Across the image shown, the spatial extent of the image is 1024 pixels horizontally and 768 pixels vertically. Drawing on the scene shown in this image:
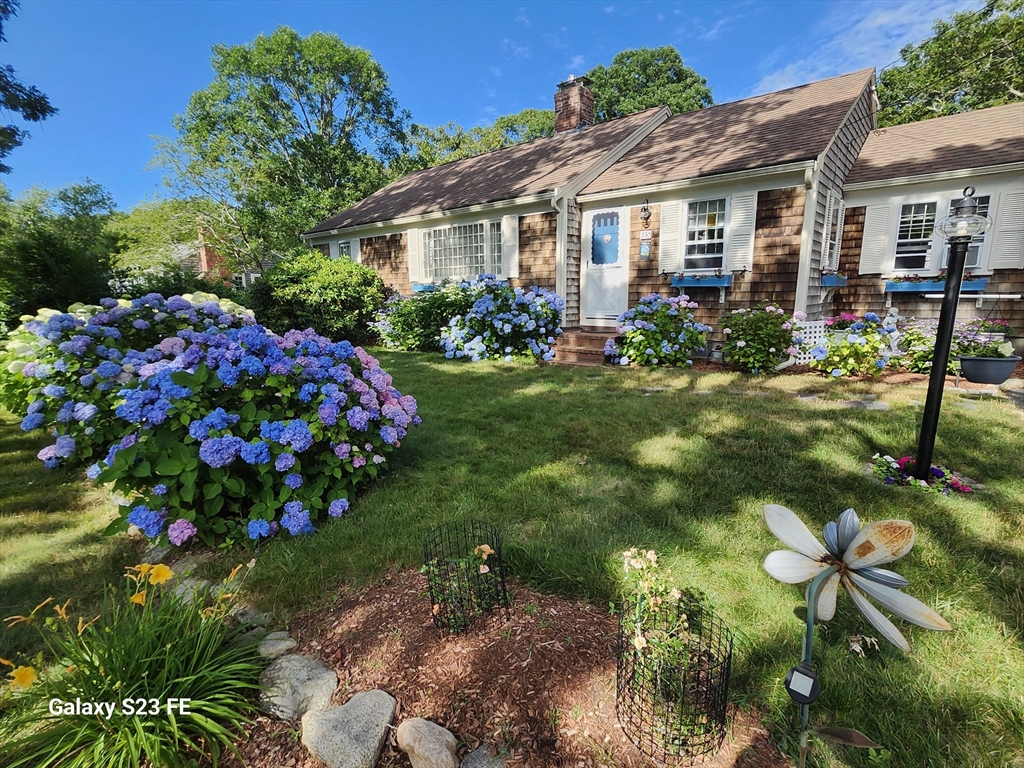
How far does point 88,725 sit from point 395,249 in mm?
12004

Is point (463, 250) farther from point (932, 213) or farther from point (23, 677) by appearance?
point (23, 677)

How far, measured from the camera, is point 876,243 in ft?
26.5

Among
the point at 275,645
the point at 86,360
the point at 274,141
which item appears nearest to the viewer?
the point at 275,645

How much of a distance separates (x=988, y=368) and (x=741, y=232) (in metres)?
3.57

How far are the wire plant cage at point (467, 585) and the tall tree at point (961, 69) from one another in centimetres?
2084

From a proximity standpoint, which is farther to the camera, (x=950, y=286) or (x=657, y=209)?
(x=657, y=209)

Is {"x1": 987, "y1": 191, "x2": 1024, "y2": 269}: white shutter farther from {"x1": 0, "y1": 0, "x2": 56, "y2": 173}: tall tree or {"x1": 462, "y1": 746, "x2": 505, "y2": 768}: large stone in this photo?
{"x1": 0, "y1": 0, "x2": 56, "y2": 173}: tall tree

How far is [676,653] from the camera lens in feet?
5.07

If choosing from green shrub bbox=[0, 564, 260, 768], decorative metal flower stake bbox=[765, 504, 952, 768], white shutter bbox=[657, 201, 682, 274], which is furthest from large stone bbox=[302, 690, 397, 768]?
white shutter bbox=[657, 201, 682, 274]

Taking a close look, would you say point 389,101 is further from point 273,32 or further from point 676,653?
point 676,653

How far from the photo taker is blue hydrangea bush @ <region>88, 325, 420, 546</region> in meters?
2.31

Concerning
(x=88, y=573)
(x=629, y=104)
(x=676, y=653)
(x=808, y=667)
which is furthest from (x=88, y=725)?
(x=629, y=104)

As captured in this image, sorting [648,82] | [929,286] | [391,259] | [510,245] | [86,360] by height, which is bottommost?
[86,360]

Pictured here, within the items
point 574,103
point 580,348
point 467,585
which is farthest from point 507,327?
point 574,103
